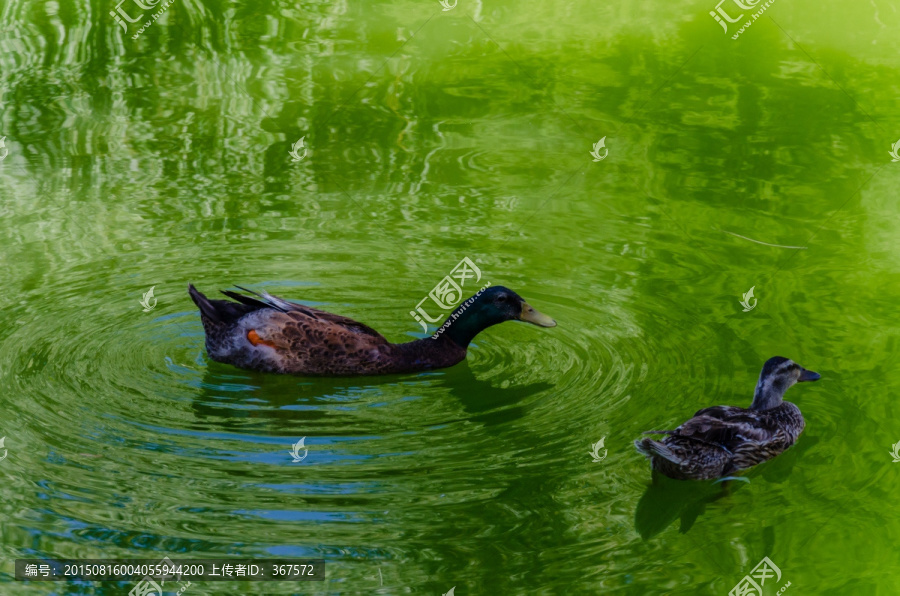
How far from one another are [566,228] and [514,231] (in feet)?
1.72

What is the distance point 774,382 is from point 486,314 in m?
2.33

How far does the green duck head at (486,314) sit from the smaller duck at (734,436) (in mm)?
1864

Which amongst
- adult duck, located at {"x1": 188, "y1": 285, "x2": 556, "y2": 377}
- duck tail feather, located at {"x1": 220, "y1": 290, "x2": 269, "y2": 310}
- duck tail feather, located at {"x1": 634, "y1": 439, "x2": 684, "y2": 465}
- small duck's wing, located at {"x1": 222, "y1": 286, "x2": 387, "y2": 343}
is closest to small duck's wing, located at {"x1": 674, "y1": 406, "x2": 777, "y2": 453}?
duck tail feather, located at {"x1": 634, "y1": 439, "x2": 684, "y2": 465}

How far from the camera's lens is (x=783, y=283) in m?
11.8

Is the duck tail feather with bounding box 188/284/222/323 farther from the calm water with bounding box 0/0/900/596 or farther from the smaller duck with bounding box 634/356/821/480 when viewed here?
the smaller duck with bounding box 634/356/821/480

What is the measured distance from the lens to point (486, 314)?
10430mm

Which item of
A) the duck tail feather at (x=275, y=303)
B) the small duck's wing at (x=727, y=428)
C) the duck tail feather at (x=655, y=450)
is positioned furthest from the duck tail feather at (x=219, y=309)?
the small duck's wing at (x=727, y=428)

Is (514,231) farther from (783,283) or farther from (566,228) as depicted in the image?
(783,283)

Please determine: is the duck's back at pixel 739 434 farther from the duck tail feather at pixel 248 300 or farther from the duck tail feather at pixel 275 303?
the duck tail feather at pixel 248 300

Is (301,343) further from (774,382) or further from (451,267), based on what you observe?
(774,382)

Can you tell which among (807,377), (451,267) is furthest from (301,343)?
(807,377)

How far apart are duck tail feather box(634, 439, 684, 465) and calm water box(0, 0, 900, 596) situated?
0.89 feet

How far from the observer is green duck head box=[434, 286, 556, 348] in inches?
408

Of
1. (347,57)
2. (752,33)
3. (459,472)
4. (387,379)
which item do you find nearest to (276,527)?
(459,472)
